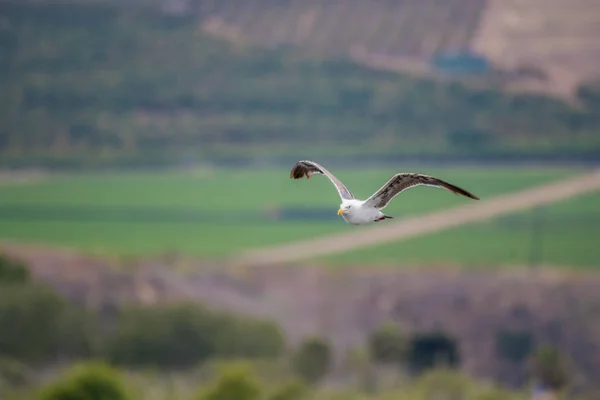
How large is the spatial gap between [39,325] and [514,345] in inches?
1116

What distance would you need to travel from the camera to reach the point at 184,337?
255ft

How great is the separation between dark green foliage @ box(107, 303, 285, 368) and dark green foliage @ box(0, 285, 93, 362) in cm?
233

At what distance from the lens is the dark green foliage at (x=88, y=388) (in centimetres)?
5859

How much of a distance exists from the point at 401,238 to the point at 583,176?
51.0 ft

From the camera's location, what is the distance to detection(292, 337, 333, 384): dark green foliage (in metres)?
70.0

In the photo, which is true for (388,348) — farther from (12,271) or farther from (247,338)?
(12,271)

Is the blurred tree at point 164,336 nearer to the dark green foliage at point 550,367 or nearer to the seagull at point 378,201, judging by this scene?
the dark green foliage at point 550,367

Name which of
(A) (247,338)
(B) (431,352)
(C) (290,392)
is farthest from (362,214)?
(A) (247,338)

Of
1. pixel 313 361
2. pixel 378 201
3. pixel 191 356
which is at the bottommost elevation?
pixel 378 201

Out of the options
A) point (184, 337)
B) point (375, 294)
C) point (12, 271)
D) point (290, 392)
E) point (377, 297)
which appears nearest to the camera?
point (290, 392)

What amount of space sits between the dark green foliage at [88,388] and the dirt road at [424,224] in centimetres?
3169

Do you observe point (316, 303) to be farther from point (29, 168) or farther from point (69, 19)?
point (69, 19)

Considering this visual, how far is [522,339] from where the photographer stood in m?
74.7

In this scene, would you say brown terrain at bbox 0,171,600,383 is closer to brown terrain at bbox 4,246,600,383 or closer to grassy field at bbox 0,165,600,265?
brown terrain at bbox 4,246,600,383
